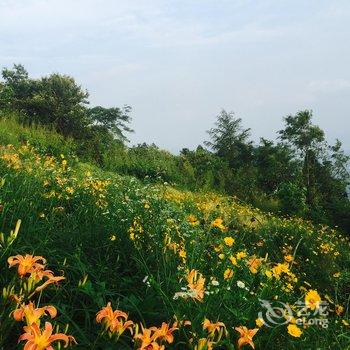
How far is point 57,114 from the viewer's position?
20.4 meters

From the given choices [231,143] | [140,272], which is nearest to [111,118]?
[231,143]

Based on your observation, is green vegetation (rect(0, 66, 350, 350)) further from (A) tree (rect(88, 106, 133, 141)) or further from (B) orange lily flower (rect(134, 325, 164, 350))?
(A) tree (rect(88, 106, 133, 141))

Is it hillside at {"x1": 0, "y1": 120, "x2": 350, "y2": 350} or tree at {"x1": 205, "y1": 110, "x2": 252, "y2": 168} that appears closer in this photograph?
hillside at {"x1": 0, "y1": 120, "x2": 350, "y2": 350}

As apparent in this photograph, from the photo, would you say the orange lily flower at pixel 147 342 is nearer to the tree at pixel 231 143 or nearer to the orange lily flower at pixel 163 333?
the orange lily flower at pixel 163 333

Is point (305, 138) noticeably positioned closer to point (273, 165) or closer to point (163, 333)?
point (273, 165)

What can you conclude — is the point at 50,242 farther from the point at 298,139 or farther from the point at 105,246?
the point at 298,139

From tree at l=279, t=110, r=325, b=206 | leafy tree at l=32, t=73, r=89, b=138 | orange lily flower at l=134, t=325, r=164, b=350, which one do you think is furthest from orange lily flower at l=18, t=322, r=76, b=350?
tree at l=279, t=110, r=325, b=206

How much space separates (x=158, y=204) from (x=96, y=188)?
3.22 feet

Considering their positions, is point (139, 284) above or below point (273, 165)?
above

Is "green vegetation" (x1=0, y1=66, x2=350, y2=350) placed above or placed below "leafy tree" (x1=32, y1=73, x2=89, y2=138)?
below

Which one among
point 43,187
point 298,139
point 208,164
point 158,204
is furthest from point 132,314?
point 298,139

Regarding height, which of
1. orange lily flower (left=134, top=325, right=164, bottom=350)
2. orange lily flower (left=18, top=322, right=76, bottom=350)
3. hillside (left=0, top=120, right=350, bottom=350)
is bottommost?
hillside (left=0, top=120, right=350, bottom=350)

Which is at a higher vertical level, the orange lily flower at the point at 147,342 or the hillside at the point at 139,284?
the orange lily flower at the point at 147,342

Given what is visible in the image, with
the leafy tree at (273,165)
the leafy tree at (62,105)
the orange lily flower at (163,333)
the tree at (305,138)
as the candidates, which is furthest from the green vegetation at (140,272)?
the tree at (305,138)
